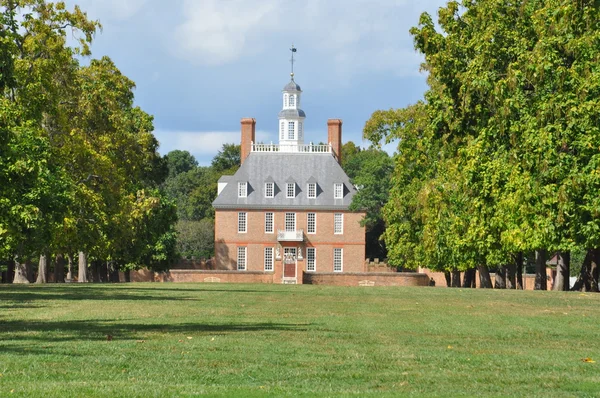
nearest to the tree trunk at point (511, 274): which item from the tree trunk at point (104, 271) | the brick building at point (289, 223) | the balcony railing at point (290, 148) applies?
the tree trunk at point (104, 271)

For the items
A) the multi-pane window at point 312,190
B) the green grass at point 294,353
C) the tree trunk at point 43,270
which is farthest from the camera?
the multi-pane window at point 312,190

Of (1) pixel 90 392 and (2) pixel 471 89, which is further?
(2) pixel 471 89

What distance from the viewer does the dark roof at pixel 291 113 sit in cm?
10915

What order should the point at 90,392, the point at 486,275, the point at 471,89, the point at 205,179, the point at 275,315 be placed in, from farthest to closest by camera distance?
the point at 205,179
the point at 486,275
the point at 471,89
the point at 275,315
the point at 90,392

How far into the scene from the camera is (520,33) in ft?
116

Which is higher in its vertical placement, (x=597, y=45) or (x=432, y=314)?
(x=597, y=45)

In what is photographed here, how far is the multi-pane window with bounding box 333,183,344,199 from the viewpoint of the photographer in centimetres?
9519

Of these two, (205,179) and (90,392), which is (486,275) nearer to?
(90,392)

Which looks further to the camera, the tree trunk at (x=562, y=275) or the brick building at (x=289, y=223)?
the brick building at (x=289, y=223)

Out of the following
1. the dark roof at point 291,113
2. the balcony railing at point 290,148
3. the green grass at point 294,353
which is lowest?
the green grass at point 294,353

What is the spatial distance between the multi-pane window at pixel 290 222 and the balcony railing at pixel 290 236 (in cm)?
94

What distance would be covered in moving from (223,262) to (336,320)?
73648 mm

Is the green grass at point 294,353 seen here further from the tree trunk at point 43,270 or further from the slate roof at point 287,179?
the slate roof at point 287,179

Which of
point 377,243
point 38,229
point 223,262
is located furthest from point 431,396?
point 377,243
